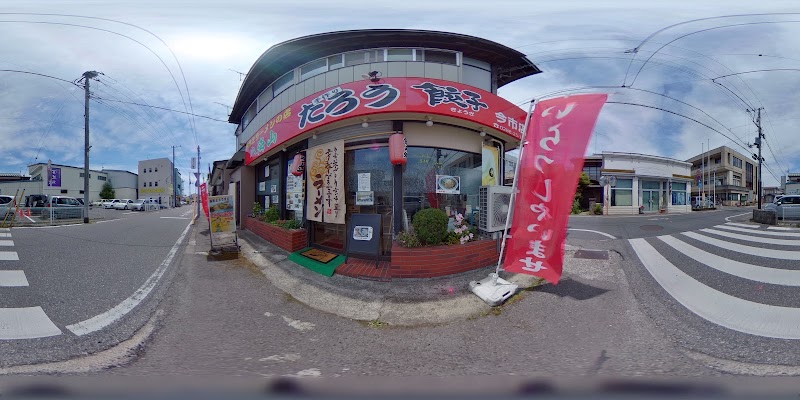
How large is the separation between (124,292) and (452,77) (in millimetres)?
7874

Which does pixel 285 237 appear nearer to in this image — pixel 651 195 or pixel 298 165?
pixel 298 165

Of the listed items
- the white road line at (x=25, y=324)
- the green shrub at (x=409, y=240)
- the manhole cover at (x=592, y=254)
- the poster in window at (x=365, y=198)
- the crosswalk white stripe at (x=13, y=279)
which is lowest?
the white road line at (x=25, y=324)

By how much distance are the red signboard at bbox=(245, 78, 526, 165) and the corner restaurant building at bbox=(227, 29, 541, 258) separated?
0.08 ft

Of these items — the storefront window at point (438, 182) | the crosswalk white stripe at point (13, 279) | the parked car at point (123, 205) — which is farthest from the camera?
the parked car at point (123, 205)

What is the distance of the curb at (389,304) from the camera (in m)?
4.07

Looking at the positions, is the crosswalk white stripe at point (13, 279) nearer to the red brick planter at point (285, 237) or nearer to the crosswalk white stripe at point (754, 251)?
the red brick planter at point (285, 237)

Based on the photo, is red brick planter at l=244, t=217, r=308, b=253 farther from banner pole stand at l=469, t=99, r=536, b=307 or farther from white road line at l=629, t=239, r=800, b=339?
white road line at l=629, t=239, r=800, b=339

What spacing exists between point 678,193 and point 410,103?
3304 centimetres

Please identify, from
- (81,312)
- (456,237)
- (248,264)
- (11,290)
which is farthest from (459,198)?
(11,290)

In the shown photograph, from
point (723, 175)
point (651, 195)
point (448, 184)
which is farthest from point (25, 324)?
point (723, 175)

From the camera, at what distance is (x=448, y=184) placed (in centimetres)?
673

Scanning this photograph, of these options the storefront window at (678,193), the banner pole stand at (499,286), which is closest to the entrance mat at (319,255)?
the banner pole stand at (499,286)

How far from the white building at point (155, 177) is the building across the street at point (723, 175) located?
83.5 m

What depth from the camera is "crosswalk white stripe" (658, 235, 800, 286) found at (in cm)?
510
